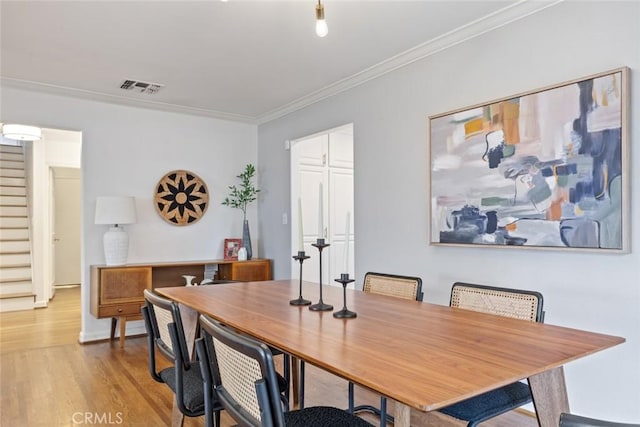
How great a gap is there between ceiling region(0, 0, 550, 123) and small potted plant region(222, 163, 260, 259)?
1.16 m

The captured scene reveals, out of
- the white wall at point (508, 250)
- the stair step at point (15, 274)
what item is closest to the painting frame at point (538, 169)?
the white wall at point (508, 250)

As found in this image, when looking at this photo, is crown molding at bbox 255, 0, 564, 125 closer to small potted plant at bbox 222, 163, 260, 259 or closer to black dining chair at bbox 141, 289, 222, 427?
small potted plant at bbox 222, 163, 260, 259

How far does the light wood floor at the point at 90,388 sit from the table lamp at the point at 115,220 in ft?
2.81

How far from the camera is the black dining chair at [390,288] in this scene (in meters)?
2.30

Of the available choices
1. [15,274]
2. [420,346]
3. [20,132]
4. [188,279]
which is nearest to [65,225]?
[15,274]

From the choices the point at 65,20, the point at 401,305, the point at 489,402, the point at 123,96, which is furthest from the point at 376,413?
the point at 123,96

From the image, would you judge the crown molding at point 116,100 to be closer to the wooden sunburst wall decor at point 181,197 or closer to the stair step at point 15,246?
the wooden sunburst wall decor at point 181,197

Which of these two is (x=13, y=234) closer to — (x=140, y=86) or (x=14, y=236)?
(x=14, y=236)

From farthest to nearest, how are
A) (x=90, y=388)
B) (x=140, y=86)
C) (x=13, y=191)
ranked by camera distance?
(x=13, y=191) < (x=140, y=86) < (x=90, y=388)

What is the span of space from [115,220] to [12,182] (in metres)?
3.93

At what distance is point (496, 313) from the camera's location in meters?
1.92

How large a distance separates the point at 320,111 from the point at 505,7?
207 centimetres

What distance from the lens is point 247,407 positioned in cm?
125

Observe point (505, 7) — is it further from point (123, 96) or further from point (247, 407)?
point (123, 96)
